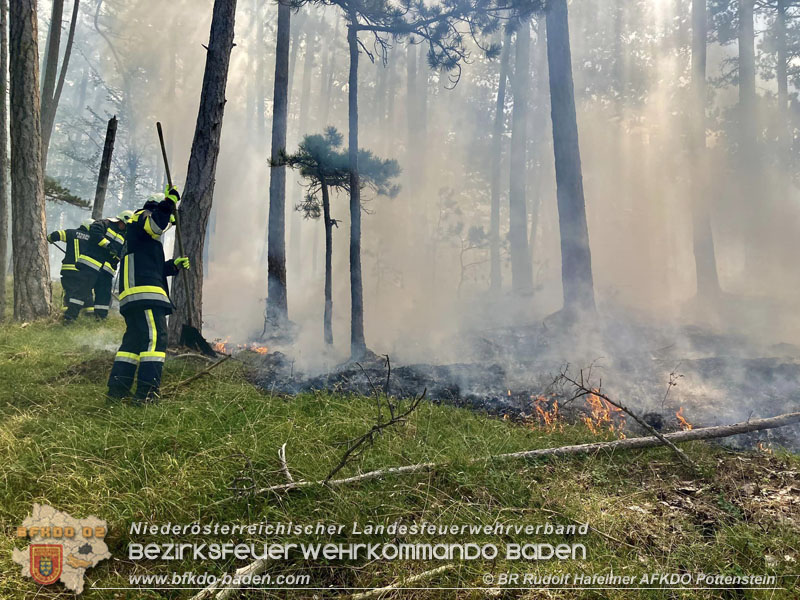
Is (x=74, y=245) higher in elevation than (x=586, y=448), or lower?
higher

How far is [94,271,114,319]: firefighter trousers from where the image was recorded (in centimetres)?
814

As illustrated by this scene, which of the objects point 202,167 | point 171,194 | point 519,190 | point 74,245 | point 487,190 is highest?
point 487,190

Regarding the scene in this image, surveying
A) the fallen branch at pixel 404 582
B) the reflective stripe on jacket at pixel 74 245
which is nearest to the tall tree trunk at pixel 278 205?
the reflective stripe on jacket at pixel 74 245

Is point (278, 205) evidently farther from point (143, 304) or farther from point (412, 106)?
point (412, 106)

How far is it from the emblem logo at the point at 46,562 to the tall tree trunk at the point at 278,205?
950 cm

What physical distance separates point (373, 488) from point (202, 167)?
550 centimetres

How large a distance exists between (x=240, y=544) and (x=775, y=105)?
94.0 feet

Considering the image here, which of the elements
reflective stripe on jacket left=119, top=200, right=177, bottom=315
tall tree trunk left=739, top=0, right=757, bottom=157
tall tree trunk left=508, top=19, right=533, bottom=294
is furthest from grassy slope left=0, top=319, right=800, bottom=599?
tall tree trunk left=739, top=0, right=757, bottom=157

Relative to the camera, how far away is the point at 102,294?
8336 millimetres

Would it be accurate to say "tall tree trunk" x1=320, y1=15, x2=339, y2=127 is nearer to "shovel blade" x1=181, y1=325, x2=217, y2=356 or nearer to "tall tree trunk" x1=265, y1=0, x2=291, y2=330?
"tall tree trunk" x1=265, y1=0, x2=291, y2=330

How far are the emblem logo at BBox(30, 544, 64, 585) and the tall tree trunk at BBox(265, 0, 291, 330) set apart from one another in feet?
31.2

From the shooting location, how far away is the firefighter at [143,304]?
400cm

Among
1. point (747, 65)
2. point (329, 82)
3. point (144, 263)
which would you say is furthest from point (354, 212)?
point (329, 82)

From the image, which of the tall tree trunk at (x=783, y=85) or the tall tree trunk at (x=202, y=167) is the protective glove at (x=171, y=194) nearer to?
the tall tree trunk at (x=202, y=167)
